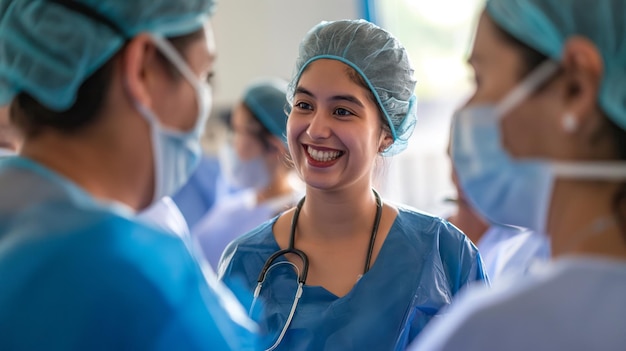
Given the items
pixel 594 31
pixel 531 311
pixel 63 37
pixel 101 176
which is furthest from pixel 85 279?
pixel 594 31

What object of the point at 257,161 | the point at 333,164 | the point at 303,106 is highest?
the point at 303,106

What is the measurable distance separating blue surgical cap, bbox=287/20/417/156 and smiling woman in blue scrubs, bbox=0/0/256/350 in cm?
69

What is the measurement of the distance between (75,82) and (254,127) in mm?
2534

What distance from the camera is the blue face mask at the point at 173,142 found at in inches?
51.6

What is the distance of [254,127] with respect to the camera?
3762 mm

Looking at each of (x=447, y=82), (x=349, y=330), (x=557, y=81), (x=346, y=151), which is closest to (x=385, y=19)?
(x=447, y=82)

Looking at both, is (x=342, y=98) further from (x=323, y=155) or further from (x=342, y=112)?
(x=323, y=155)

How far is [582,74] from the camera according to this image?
115cm

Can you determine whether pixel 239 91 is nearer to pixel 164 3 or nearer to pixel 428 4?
pixel 428 4

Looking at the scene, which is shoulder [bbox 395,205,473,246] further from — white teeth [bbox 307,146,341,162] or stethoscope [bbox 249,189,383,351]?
white teeth [bbox 307,146,341,162]

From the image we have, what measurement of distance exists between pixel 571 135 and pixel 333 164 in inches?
35.9

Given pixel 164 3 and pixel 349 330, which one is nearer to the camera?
pixel 164 3

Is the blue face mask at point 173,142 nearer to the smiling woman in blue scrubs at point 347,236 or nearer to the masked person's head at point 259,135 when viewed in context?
the smiling woman in blue scrubs at point 347,236

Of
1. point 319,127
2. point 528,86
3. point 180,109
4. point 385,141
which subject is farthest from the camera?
point 385,141
